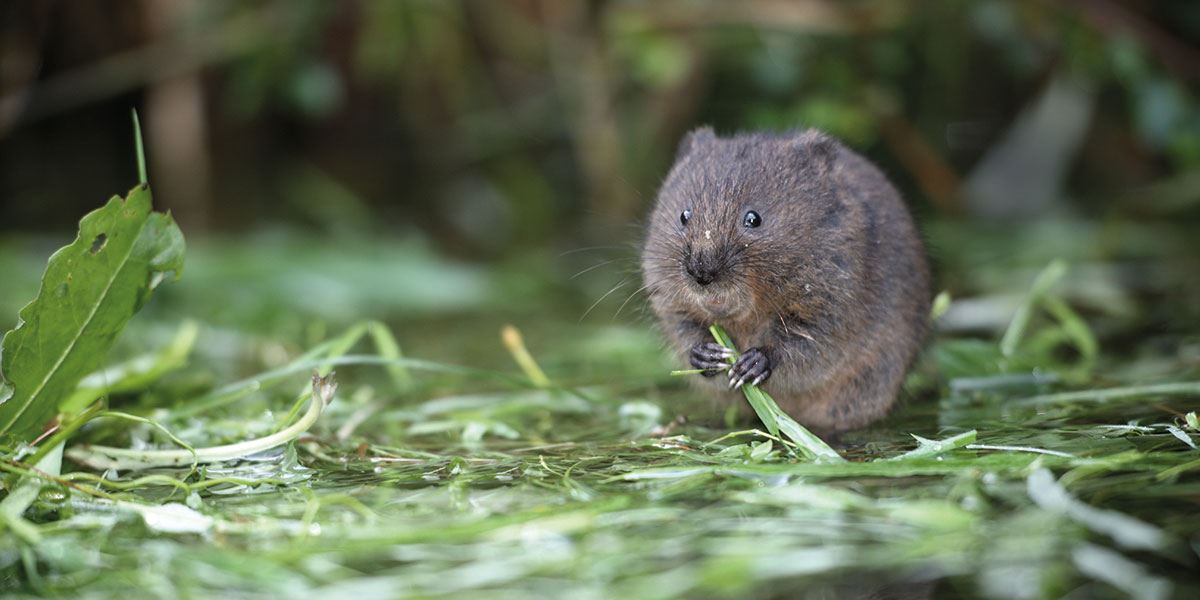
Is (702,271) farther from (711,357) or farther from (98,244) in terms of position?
(98,244)

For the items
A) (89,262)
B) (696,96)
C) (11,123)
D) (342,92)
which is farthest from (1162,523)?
(342,92)

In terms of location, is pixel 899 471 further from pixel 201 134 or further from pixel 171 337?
pixel 201 134

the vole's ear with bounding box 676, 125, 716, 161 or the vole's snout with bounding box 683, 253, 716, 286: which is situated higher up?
the vole's ear with bounding box 676, 125, 716, 161

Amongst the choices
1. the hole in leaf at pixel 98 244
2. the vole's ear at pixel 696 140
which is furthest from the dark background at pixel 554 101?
the hole in leaf at pixel 98 244

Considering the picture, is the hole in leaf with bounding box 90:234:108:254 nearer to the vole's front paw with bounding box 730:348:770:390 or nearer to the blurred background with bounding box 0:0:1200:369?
the blurred background with bounding box 0:0:1200:369

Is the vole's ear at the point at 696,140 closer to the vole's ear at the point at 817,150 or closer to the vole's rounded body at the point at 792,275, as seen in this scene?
the vole's rounded body at the point at 792,275

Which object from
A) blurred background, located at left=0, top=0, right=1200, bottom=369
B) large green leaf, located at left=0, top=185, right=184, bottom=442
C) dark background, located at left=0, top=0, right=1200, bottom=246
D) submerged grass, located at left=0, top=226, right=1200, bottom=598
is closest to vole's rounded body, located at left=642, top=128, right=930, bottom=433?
submerged grass, located at left=0, top=226, right=1200, bottom=598
